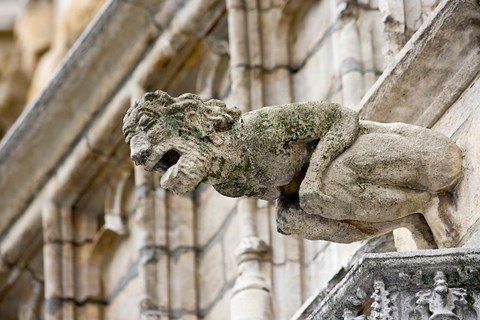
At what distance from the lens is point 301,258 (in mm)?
11500

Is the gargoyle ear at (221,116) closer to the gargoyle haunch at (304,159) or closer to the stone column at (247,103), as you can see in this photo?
the gargoyle haunch at (304,159)

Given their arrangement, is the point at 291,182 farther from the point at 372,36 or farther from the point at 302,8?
the point at 302,8

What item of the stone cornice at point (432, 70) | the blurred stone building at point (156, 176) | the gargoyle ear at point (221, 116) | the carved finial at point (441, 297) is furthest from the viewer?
the blurred stone building at point (156, 176)

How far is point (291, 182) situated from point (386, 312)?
0.83 m

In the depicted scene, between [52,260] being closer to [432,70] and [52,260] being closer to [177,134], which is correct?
[432,70]

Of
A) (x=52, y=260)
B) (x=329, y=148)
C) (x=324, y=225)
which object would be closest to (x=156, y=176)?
(x=52, y=260)

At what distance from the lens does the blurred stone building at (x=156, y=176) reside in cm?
1131

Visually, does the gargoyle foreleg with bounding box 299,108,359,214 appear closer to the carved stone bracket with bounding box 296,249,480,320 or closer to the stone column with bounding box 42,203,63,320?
the carved stone bracket with bounding box 296,249,480,320

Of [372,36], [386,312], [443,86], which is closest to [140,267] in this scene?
[372,36]

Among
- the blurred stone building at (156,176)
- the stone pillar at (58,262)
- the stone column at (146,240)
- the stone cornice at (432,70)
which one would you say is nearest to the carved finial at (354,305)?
the stone cornice at (432,70)

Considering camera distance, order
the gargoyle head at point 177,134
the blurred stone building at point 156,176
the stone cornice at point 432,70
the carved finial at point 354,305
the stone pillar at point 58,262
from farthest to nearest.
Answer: the stone pillar at point 58,262, the blurred stone building at point 156,176, the stone cornice at point 432,70, the gargoyle head at point 177,134, the carved finial at point 354,305

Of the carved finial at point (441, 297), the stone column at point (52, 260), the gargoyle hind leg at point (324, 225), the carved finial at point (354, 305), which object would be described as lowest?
the carved finial at point (441, 297)

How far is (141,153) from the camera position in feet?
27.9

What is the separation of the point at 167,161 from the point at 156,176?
14.8 feet
